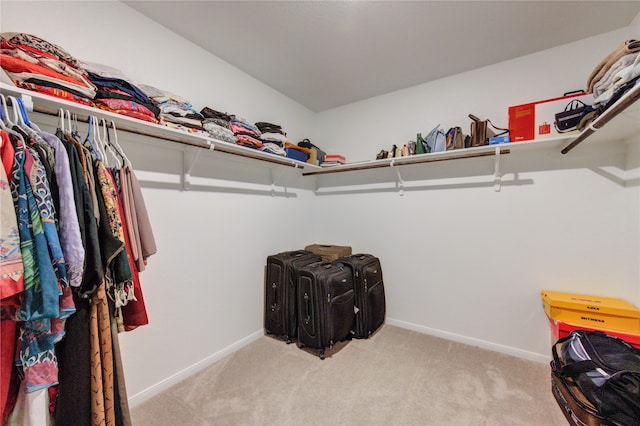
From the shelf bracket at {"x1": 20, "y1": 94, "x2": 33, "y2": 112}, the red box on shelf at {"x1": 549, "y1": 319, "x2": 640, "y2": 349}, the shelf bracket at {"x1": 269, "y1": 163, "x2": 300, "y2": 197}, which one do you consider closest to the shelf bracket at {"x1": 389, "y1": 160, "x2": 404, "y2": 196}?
the shelf bracket at {"x1": 269, "y1": 163, "x2": 300, "y2": 197}

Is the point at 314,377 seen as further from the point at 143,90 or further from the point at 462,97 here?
the point at 462,97

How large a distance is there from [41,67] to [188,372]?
1953 millimetres

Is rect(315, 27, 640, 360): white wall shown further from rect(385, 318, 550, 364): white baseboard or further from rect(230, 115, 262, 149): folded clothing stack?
rect(230, 115, 262, 149): folded clothing stack

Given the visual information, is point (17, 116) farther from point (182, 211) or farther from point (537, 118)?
point (537, 118)

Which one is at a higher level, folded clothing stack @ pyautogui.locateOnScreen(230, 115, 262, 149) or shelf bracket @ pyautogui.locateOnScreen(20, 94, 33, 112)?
folded clothing stack @ pyautogui.locateOnScreen(230, 115, 262, 149)

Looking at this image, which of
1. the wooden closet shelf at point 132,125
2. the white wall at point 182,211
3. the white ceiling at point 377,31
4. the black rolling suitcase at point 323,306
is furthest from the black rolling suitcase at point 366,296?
the white ceiling at point 377,31

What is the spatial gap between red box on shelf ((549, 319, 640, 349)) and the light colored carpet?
34 centimetres

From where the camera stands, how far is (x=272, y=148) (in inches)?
88.1

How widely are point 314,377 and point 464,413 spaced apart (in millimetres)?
943

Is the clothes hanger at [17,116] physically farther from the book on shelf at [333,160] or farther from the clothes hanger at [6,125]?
the book on shelf at [333,160]

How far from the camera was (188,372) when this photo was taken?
6.13 feet

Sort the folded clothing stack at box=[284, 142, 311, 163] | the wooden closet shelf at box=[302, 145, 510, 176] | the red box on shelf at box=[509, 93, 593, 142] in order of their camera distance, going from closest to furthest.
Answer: the red box on shelf at box=[509, 93, 593, 142] → the wooden closet shelf at box=[302, 145, 510, 176] → the folded clothing stack at box=[284, 142, 311, 163]

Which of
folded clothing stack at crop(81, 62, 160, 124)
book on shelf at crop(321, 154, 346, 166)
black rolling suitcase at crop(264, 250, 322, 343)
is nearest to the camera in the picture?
folded clothing stack at crop(81, 62, 160, 124)

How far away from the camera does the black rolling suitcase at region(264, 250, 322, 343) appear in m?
2.28
